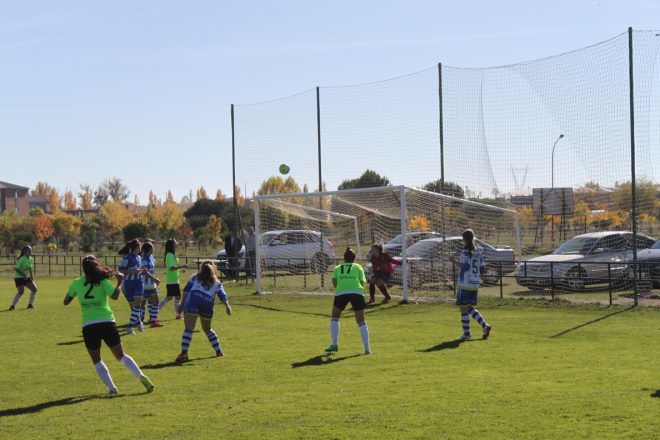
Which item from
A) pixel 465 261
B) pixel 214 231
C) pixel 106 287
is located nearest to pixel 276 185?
pixel 465 261

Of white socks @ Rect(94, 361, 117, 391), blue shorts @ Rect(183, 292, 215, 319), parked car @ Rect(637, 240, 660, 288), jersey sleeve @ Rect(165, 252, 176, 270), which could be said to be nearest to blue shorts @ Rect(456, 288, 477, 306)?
blue shorts @ Rect(183, 292, 215, 319)

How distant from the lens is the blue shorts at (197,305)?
1392cm

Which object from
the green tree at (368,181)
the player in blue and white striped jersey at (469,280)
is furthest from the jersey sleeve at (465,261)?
the green tree at (368,181)

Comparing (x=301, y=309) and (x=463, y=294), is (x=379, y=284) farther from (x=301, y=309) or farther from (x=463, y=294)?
(x=463, y=294)

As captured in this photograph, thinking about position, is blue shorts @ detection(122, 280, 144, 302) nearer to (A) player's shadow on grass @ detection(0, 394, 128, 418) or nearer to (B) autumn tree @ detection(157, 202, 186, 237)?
(A) player's shadow on grass @ detection(0, 394, 128, 418)

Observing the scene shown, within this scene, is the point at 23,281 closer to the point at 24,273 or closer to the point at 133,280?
the point at 24,273

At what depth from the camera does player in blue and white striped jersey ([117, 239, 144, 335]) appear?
57.4 ft

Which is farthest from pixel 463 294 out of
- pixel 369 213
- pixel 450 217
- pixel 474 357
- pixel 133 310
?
pixel 369 213

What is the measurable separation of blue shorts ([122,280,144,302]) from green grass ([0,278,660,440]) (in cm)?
90

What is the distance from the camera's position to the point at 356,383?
11.3 meters

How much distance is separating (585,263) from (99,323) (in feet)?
45.8

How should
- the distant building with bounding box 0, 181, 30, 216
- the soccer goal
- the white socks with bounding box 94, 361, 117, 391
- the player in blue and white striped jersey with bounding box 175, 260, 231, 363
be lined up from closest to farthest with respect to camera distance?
the white socks with bounding box 94, 361, 117, 391
the player in blue and white striped jersey with bounding box 175, 260, 231, 363
the soccer goal
the distant building with bounding box 0, 181, 30, 216

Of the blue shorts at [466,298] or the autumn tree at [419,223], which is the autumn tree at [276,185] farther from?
the blue shorts at [466,298]

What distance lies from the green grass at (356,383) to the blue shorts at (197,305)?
754mm
